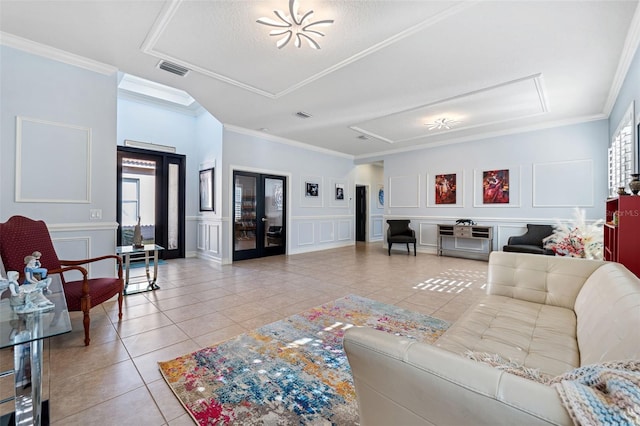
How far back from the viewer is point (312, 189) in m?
7.95

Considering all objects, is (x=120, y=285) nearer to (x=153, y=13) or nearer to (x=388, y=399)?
(x=153, y=13)

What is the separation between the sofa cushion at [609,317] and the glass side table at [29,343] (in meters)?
2.56

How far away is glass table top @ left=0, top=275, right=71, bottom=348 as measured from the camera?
138cm

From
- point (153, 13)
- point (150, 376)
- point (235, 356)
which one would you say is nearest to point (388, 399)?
point (235, 356)

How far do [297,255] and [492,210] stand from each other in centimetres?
495

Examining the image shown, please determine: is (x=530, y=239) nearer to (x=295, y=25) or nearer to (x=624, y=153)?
(x=624, y=153)

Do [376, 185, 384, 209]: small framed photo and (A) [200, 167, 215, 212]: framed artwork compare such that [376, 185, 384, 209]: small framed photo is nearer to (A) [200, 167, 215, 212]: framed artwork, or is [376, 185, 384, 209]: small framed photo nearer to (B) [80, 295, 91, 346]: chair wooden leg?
(A) [200, 167, 215, 212]: framed artwork

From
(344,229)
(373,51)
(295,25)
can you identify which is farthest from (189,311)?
(344,229)

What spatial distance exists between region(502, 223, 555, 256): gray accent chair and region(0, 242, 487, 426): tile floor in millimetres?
737

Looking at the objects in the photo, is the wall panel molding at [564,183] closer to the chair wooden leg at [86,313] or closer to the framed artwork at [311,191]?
the framed artwork at [311,191]

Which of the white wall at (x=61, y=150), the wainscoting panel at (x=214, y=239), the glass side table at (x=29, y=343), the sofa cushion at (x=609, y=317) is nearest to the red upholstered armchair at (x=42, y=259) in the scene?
the white wall at (x=61, y=150)

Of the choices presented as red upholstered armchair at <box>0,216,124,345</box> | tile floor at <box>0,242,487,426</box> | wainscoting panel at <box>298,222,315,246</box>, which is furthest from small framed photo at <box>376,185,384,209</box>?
red upholstered armchair at <box>0,216,124,345</box>

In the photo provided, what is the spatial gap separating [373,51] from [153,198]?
5.82 meters

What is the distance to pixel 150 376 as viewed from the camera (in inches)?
79.2
